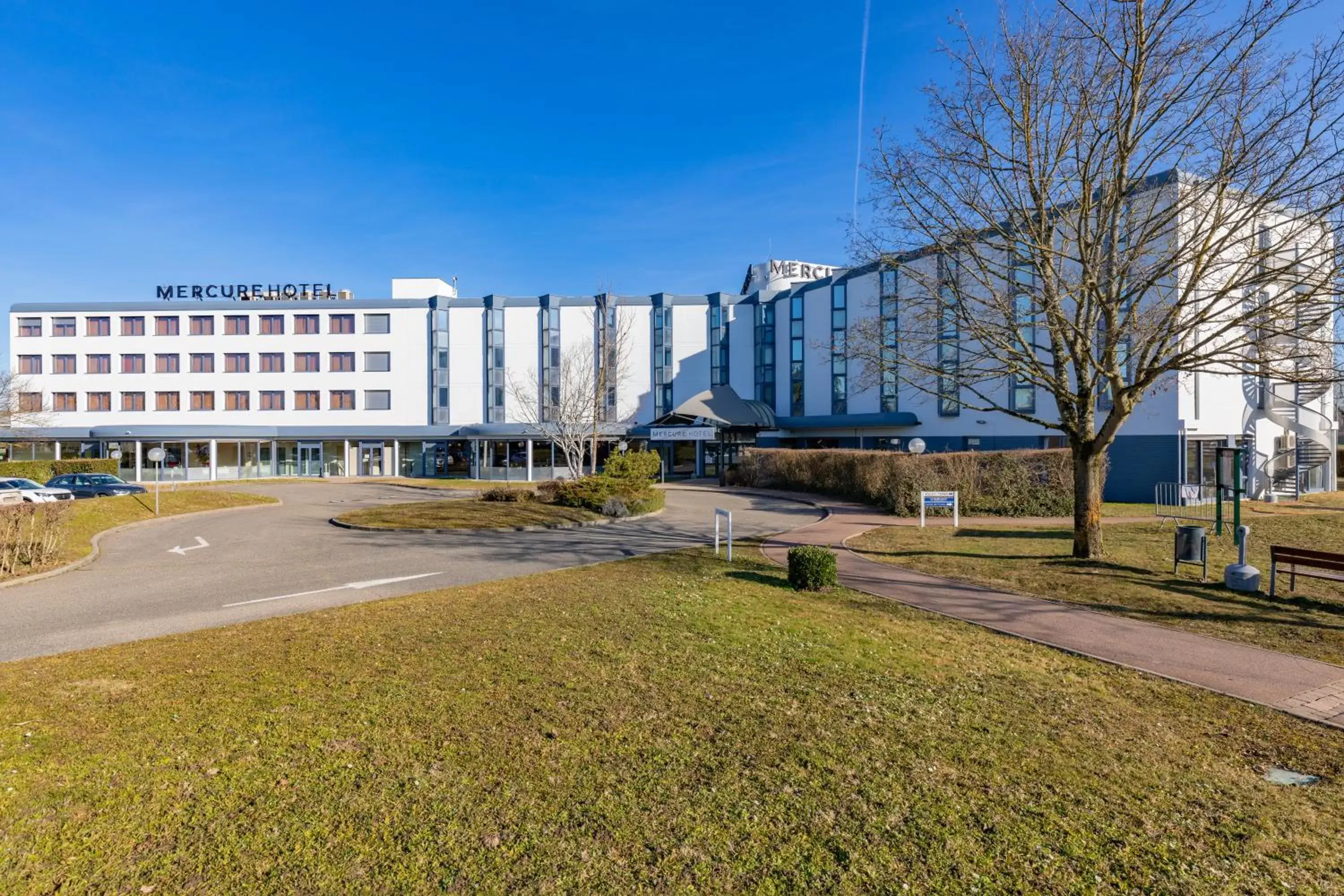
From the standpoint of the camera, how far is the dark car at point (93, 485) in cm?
2750

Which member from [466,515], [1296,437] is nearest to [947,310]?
[466,515]

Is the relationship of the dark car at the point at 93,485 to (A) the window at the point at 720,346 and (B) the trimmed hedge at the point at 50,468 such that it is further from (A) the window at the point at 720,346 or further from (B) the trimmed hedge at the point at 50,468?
(A) the window at the point at 720,346

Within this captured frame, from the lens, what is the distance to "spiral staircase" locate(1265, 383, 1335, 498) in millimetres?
27828

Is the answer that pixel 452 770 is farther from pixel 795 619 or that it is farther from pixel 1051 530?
pixel 1051 530

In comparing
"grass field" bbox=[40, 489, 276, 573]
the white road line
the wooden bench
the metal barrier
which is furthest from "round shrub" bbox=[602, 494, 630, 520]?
the metal barrier

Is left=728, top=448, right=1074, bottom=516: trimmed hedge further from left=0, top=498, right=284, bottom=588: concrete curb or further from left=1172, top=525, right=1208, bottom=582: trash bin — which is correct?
left=0, top=498, right=284, bottom=588: concrete curb

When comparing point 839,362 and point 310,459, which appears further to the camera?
point 310,459

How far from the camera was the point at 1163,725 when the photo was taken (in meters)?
5.61

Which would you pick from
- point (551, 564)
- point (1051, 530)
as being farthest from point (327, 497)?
point (1051, 530)

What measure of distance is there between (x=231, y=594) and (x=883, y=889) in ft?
35.4

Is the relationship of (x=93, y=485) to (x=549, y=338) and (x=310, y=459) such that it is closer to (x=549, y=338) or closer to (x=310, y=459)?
(x=310, y=459)

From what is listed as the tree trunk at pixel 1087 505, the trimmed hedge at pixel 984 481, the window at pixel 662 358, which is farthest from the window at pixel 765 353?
the tree trunk at pixel 1087 505

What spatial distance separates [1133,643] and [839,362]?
3565 cm

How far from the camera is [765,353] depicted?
47250 millimetres
